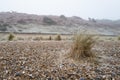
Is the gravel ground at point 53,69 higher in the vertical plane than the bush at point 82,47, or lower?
lower

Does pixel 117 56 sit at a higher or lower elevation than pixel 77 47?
lower

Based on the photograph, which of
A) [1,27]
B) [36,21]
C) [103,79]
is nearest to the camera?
[103,79]

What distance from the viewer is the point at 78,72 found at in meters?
4.40

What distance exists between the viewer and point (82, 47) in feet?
18.9

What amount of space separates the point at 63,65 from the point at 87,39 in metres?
1.41

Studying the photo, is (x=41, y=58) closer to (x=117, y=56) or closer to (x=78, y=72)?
(x=78, y=72)

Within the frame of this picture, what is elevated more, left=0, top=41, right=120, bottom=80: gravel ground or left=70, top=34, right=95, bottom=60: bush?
left=70, top=34, right=95, bottom=60: bush

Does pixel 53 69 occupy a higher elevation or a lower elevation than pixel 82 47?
lower

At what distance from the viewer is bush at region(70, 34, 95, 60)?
18.6ft

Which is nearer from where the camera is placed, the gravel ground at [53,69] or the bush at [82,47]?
the gravel ground at [53,69]

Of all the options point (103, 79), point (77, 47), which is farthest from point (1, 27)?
point (103, 79)

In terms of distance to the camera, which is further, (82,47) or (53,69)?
(82,47)

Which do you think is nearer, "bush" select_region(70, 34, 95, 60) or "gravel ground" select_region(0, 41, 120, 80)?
"gravel ground" select_region(0, 41, 120, 80)

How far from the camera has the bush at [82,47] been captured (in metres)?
5.68
